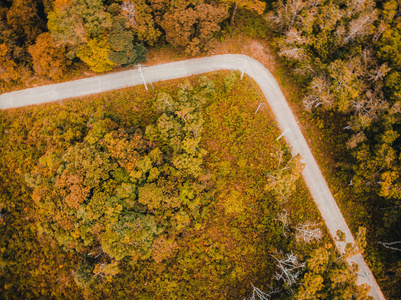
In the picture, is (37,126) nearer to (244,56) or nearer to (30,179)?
(30,179)

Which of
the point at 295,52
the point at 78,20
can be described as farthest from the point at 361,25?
the point at 78,20

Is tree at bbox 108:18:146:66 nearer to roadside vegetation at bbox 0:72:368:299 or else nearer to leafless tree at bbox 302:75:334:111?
roadside vegetation at bbox 0:72:368:299

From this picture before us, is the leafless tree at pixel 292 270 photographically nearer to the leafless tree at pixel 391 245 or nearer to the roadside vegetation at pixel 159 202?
the roadside vegetation at pixel 159 202

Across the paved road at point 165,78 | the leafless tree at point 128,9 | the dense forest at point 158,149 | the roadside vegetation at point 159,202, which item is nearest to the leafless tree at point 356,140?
the dense forest at point 158,149

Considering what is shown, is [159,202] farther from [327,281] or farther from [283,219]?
[327,281]

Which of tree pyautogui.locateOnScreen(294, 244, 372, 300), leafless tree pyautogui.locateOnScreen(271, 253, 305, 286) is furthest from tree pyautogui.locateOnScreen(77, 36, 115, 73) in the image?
tree pyautogui.locateOnScreen(294, 244, 372, 300)
